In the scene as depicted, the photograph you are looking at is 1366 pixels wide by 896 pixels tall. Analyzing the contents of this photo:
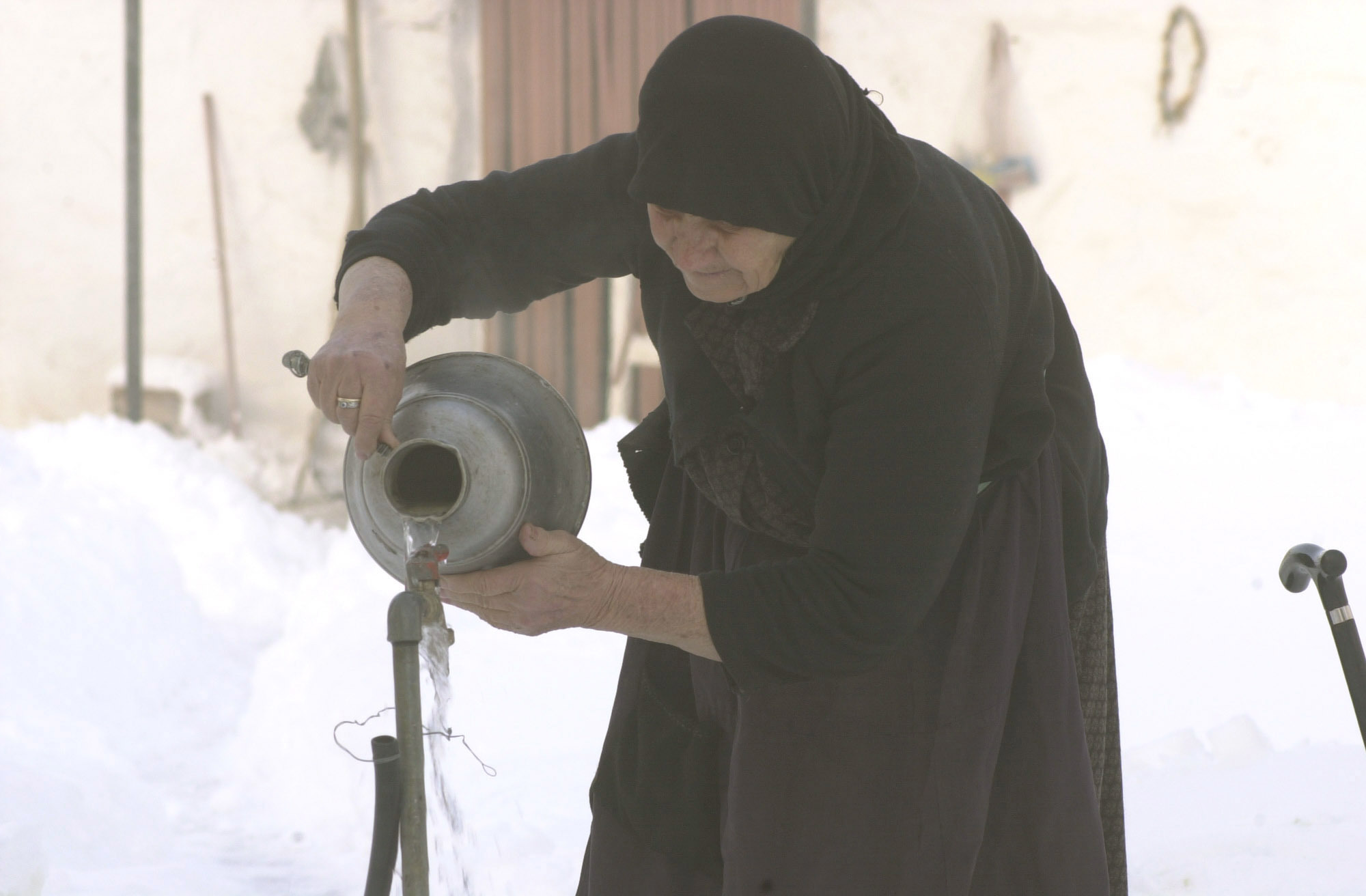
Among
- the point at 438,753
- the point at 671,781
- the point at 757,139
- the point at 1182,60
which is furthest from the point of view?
the point at 1182,60

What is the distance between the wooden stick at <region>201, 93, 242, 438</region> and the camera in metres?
6.98

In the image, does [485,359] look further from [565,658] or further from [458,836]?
[565,658]

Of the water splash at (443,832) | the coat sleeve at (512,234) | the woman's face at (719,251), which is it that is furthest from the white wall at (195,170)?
the woman's face at (719,251)

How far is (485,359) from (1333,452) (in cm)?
456

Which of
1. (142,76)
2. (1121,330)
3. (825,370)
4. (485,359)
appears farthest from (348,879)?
(142,76)

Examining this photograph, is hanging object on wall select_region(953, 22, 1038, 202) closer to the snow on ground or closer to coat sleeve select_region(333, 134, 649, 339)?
the snow on ground

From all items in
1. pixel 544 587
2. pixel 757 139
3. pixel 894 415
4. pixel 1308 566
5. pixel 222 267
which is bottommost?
pixel 1308 566

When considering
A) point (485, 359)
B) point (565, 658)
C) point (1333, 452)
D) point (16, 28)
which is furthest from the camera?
point (16, 28)

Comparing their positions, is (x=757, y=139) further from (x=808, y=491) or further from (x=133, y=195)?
(x=133, y=195)

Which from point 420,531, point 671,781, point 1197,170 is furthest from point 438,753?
point 1197,170

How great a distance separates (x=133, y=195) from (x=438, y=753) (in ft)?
15.5

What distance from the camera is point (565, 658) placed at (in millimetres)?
4527

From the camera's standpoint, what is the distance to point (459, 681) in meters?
4.36

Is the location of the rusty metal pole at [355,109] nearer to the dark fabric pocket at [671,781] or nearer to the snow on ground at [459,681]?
the snow on ground at [459,681]
